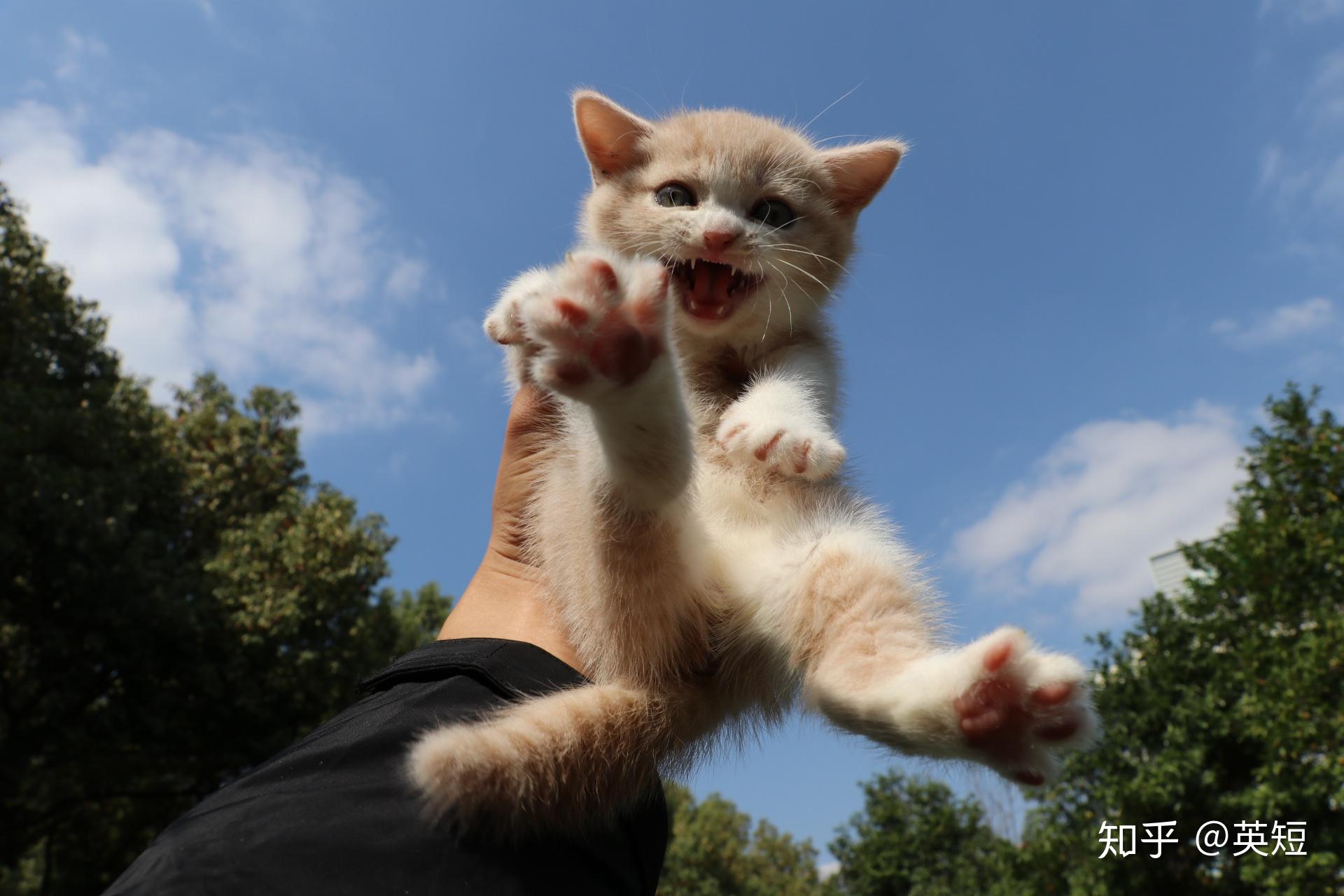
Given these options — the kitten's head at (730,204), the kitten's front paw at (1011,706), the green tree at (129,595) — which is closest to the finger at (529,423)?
the kitten's head at (730,204)

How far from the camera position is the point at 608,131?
3.35 meters

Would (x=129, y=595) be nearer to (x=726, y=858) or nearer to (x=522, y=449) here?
(x=522, y=449)

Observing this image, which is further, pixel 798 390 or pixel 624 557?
pixel 798 390

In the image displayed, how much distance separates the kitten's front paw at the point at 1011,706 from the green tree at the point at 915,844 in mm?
21842

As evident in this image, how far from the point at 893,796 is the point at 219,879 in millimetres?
24529

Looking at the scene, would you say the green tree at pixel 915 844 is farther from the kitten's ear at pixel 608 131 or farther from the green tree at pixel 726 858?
the kitten's ear at pixel 608 131

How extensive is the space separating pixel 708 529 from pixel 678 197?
1.40m

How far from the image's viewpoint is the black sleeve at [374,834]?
1.51m

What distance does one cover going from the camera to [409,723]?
193 centimetres

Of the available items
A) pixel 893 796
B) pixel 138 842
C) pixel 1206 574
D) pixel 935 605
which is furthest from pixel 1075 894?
pixel 138 842

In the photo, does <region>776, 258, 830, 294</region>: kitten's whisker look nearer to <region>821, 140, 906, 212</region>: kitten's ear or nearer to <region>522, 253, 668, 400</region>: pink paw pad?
<region>821, 140, 906, 212</region>: kitten's ear

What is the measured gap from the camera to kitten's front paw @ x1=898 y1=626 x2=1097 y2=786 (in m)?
1.65

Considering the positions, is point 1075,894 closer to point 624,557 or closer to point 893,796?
point 893,796

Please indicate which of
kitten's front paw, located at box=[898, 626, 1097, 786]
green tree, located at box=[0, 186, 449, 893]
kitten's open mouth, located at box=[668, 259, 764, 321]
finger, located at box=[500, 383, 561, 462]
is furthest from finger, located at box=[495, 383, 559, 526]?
green tree, located at box=[0, 186, 449, 893]
